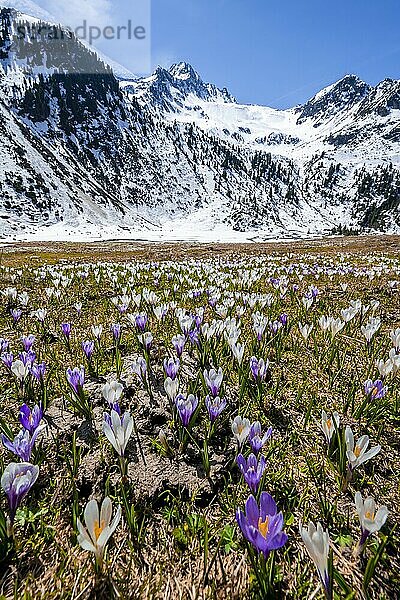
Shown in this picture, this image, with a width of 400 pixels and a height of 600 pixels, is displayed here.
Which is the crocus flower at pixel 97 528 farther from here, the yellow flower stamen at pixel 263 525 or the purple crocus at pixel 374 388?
the purple crocus at pixel 374 388

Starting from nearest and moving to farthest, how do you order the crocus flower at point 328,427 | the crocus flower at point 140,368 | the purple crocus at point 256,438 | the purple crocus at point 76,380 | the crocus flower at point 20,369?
the purple crocus at point 256,438, the crocus flower at point 328,427, the purple crocus at point 76,380, the crocus flower at point 20,369, the crocus flower at point 140,368

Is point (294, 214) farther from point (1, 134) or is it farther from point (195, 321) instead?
point (195, 321)

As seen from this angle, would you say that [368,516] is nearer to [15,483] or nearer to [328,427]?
[328,427]

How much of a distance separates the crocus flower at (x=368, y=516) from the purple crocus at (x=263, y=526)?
0.33 meters

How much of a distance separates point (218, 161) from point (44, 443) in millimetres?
192767

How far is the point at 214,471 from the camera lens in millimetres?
1948

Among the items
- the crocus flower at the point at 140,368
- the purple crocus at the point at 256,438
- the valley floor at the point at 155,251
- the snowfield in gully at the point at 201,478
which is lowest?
the valley floor at the point at 155,251

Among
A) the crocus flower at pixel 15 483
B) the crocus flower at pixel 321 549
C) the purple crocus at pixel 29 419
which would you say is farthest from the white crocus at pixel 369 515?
the purple crocus at pixel 29 419

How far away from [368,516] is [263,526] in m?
0.45

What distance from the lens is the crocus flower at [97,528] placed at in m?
1.22

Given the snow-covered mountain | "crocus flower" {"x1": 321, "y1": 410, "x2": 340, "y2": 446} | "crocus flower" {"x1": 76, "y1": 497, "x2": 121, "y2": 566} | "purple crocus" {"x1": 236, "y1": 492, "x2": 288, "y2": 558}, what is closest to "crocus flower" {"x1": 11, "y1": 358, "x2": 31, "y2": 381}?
"crocus flower" {"x1": 76, "y1": 497, "x2": 121, "y2": 566}

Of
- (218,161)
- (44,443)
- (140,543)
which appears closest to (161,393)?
(44,443)

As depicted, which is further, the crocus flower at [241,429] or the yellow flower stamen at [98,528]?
the crocus flower at [241,429]

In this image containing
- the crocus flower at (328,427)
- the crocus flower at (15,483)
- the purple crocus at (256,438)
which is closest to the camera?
the crocus flower at (15,483)
